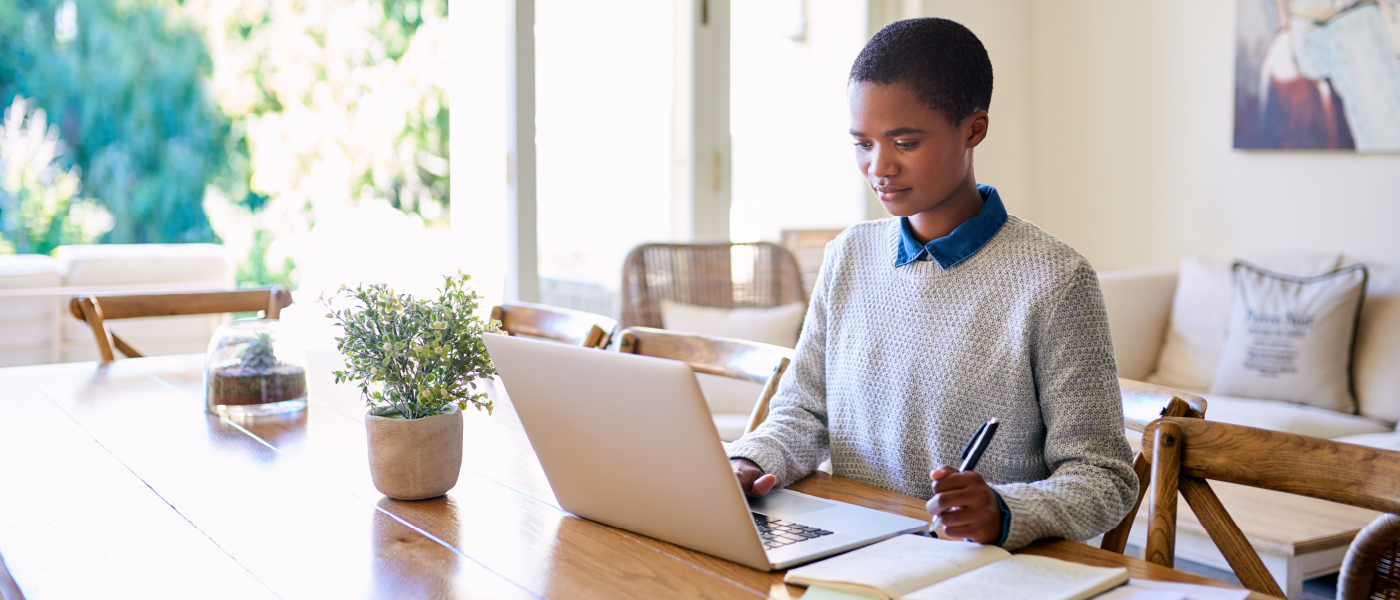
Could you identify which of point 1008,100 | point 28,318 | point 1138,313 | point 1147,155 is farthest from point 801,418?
point 28,318

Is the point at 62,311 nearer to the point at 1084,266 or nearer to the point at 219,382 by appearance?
the point at 219,382

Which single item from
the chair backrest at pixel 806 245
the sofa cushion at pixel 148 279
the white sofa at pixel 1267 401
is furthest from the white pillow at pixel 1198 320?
the sofa cushion at pixel 148 279

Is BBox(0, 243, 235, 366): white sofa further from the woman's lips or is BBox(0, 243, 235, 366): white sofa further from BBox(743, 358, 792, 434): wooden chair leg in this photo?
the woman's lips

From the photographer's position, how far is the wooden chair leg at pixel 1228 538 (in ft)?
2.99

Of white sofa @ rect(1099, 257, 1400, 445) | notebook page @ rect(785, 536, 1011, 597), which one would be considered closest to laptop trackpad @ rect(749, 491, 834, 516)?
notebook page @ rect(785, 536, 1011, 597)

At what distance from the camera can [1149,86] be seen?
373 centimetres

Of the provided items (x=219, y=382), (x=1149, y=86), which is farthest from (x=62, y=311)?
(x=1149, y=86)

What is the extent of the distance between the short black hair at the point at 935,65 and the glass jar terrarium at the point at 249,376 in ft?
3.13

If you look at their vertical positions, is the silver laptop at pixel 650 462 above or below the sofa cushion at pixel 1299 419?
Result: above

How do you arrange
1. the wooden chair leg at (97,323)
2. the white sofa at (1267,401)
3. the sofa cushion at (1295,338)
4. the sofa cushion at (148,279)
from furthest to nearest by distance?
the sofa cushion at (148,279) → the sofa cushion at (1295,338) → the wooden chair leg at (97,323) → the white sofa at (1267,401)

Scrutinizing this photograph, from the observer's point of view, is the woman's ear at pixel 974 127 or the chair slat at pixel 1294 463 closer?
the chair slat at pixel 1294 463

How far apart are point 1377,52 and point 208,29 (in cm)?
645

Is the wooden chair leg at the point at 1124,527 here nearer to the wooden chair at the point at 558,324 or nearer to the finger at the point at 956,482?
the finger at the point at 956,482

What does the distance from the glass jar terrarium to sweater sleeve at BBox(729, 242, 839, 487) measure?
75 centimetres
